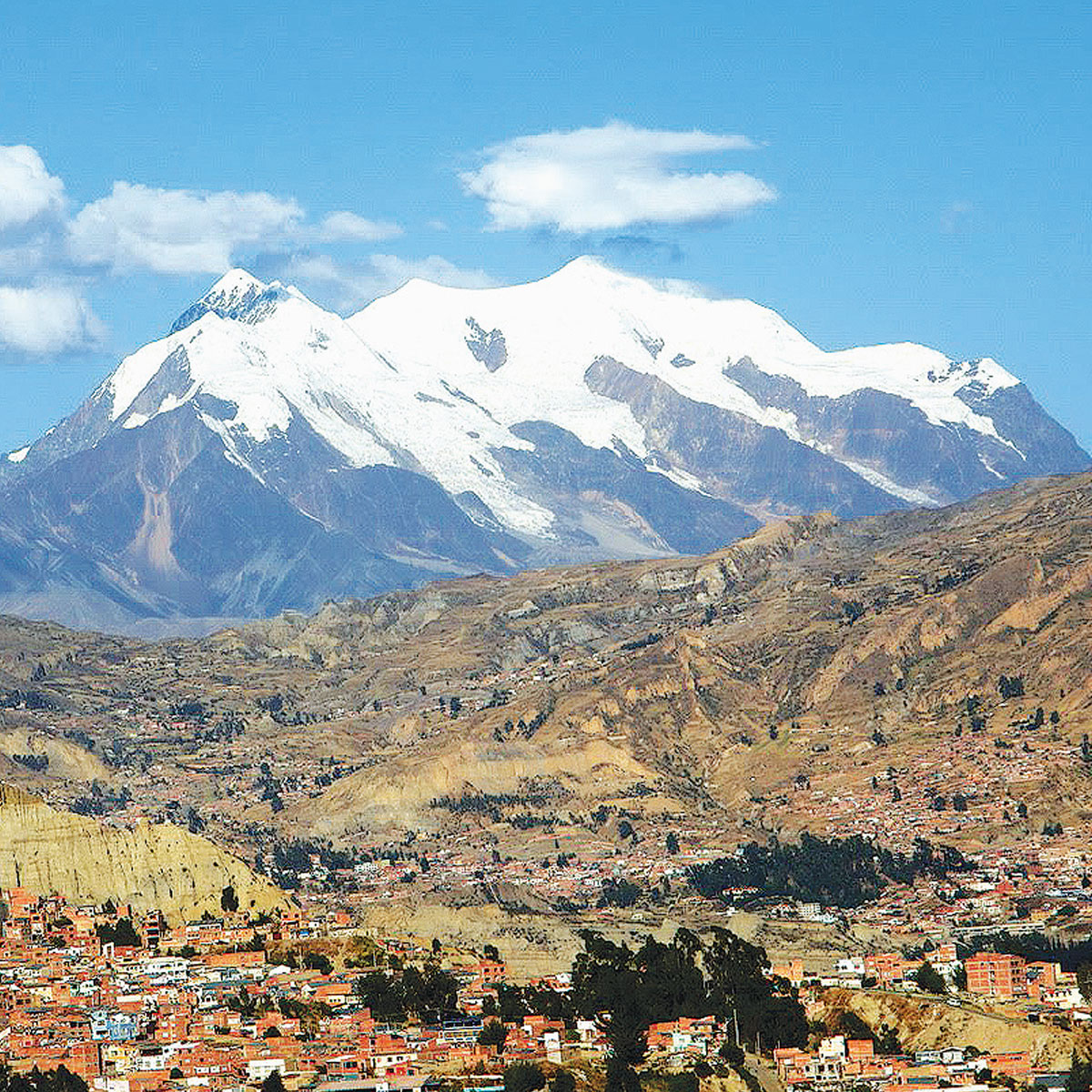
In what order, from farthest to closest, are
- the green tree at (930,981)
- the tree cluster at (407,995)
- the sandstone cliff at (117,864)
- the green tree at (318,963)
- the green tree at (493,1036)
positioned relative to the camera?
the sandstone cliff at (117,864) < the green tree at (930,981) < the green tree at (318,963) < the tree cluster at (407,995) < the green tree at (493,1036)

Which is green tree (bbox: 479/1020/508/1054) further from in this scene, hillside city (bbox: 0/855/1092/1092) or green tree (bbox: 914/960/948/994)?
green tree (bbox: 914/960/948/994)

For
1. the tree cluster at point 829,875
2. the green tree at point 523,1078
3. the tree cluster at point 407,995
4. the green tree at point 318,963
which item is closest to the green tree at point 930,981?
the tree cluster at point 407,995

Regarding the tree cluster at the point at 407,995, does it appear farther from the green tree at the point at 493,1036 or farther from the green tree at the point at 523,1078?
the green tree at the point at 523,1078

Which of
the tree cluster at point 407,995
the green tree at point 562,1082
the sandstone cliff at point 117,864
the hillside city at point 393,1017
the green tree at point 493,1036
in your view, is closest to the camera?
the green tree at point 562,1082

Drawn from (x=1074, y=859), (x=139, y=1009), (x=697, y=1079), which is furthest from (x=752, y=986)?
(x=1074, y=859)

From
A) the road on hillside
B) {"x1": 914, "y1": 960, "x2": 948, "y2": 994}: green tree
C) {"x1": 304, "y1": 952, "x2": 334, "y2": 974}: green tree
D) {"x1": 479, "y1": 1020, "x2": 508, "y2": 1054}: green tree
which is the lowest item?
the road on hillside

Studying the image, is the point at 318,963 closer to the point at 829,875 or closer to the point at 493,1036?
the point at 493,1036

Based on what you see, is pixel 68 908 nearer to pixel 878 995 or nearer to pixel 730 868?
pixel 878 995

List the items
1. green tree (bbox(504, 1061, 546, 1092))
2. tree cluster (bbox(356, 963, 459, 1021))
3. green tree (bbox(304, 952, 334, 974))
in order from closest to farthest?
green tree (bbox(504, 1061, 546, 1092))
tree cluster (bbox(356, 963, 459, 1021))
green tree (bbox(304, 952, 334, 974))

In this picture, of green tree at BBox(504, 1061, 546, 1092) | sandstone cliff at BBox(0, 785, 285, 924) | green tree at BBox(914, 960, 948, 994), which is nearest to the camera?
green tree at BBox(504, 1061, 546, 1092)

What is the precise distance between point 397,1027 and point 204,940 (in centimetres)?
2358

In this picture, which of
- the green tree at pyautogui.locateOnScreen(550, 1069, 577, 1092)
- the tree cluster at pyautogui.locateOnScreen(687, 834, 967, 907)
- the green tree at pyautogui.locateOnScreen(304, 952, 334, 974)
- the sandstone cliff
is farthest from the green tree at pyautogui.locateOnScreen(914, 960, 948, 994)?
the tree cluster at pyautogui.locateOnScreen(687, 834, 967, 907)

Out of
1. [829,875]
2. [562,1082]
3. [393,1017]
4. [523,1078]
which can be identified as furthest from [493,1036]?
[829,875]

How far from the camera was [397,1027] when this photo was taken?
11175 cm
